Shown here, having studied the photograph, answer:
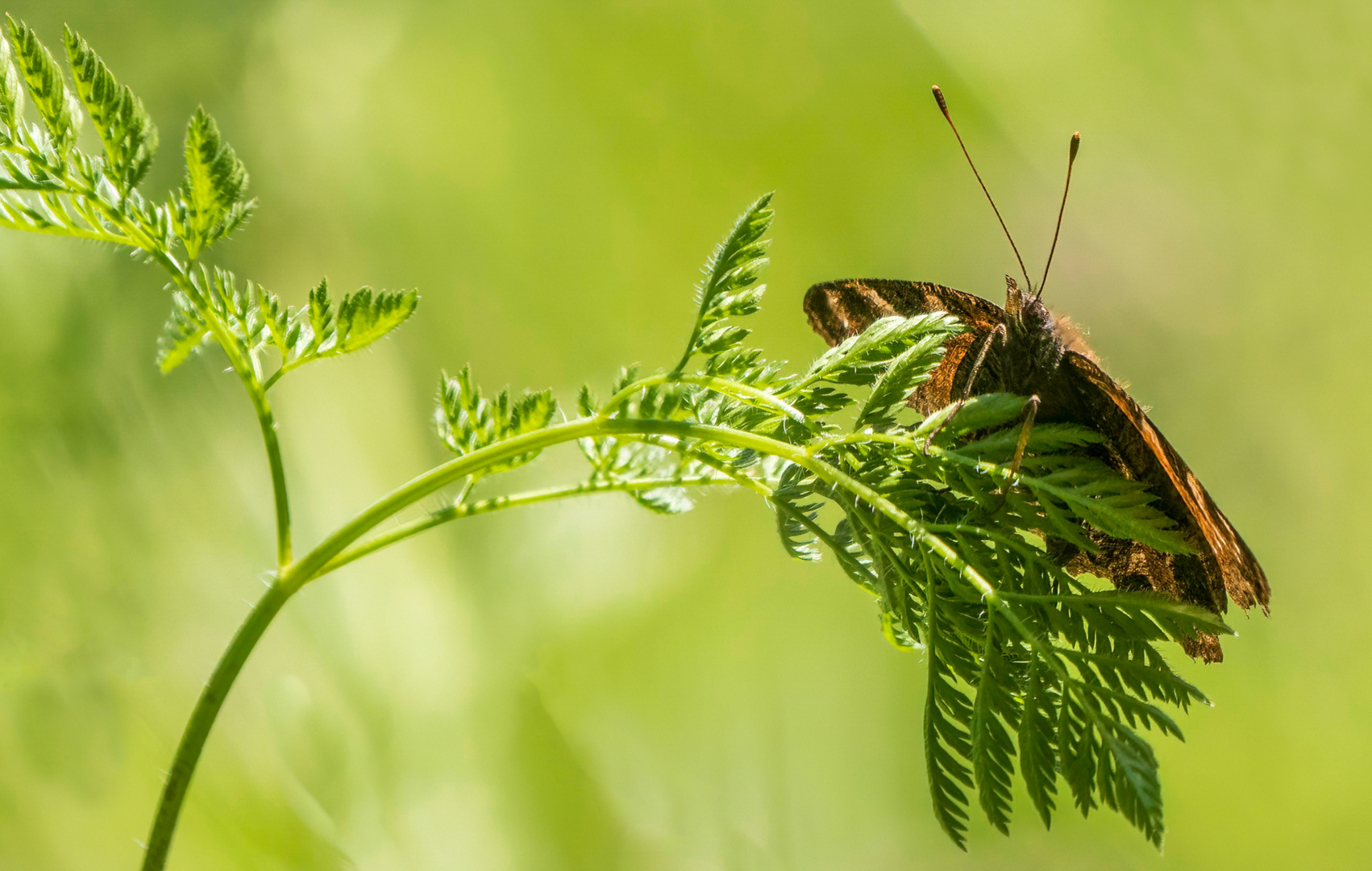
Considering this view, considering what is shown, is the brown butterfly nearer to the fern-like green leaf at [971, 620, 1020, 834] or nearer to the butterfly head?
the butterfly head

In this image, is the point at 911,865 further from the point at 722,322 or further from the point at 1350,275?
the point at 1350,275

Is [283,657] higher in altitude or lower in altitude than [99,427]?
lower

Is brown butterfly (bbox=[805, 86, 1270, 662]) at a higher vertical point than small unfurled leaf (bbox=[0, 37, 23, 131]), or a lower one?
lower

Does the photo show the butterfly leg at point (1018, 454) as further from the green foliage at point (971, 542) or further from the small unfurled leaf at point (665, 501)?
the small unfurled leaf at point (665, 501)

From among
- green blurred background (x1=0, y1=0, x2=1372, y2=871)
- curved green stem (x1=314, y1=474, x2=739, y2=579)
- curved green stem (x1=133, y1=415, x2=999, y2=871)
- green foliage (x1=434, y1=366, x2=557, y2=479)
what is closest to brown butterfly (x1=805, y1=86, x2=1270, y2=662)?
curved green stem (x1=133, y1=415, x2=999, y2=871)

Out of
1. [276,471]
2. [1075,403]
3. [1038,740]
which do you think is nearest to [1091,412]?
[1075,403]

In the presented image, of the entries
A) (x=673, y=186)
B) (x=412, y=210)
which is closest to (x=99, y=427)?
(x=412, y=210)

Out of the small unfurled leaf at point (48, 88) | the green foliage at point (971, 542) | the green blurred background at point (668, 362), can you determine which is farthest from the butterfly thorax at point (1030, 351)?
the green blurred background at point (668, 362)

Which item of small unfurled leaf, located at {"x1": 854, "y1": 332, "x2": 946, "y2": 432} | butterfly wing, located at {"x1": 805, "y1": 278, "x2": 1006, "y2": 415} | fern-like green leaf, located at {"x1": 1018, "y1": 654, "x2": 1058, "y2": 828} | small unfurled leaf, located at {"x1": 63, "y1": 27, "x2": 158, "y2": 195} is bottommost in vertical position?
fern-like green leaf, located at {"x1": 1018, "y1": 654, "x2": 1058, "y2": 828}
